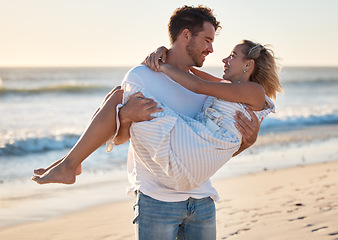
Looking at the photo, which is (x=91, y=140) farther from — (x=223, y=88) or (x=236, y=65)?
(x=236, y=65)

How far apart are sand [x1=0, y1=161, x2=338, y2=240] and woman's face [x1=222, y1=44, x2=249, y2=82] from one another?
2206 millimetres

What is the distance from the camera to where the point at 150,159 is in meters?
2.51

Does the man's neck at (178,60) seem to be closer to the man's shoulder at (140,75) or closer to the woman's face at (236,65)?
the man's shoulder at (140,75)

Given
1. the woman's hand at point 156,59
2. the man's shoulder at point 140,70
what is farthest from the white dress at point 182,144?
the woman's hand at point 156,59

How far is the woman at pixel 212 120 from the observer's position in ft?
7.89

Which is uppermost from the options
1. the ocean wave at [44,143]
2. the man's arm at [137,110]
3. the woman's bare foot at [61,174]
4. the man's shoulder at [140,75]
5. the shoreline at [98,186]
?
the man's shoulder at [140,75]

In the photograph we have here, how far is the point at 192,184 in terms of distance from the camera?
2.52 metres

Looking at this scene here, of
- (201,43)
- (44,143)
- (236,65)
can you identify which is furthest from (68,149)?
(201,43)

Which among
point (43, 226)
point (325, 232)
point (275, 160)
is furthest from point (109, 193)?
point (275, 160)

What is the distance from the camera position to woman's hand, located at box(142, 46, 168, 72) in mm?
2699

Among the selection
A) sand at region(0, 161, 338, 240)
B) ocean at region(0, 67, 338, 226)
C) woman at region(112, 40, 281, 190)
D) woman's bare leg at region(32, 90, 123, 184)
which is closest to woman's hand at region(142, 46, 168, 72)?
woman at region(112, 40, 281, 190)

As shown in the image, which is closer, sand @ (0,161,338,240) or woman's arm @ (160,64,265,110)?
woman's arm @ (160,64,265,110)

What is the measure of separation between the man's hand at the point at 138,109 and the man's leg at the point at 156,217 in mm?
480

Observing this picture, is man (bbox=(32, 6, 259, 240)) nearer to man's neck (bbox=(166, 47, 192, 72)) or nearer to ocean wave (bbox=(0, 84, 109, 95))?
man's neck (bbox=(166, 47, 192, 72))
